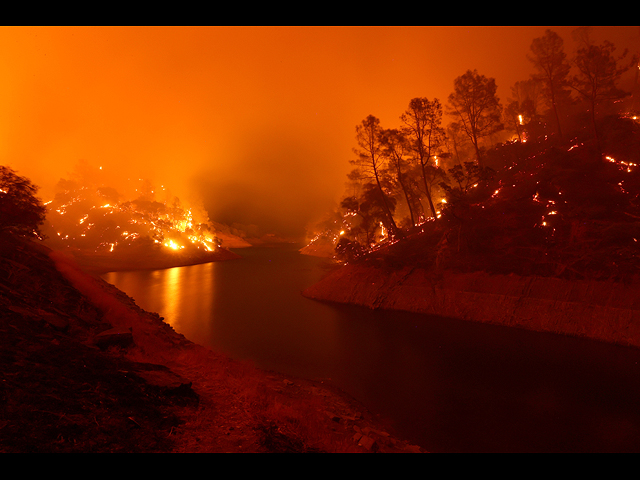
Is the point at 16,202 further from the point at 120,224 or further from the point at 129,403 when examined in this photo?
the point at 120,224

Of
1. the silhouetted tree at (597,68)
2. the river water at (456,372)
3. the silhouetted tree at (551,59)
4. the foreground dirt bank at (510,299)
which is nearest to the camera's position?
the river water at (456,372)

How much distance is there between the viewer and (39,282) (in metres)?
15.6

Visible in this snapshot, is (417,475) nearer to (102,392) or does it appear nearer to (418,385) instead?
(102,392)

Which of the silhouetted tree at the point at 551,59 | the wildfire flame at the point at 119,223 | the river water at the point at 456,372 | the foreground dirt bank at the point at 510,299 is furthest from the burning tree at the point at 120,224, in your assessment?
the silhouetted tree at the point at 551,59

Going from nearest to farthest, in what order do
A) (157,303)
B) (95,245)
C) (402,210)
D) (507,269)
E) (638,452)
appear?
(638,452), (507,269), (157,303), (402,210), (95,245)

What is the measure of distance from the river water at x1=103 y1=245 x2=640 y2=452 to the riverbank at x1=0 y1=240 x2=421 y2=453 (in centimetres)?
221

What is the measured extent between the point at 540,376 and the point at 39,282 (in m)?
25.8

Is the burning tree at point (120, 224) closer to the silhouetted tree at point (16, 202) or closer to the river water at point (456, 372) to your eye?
the silhouetted tree at point (16, 202)

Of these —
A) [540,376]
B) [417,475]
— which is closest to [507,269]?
[540,376]

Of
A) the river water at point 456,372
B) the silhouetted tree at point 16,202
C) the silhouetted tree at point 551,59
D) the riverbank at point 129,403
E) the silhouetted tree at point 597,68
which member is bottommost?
the river water at point 456,372

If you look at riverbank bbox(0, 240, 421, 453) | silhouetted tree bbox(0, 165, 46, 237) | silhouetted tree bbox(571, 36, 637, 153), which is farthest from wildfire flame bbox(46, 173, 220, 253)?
silhouetted tree bbox(571, 36, 637, 153)

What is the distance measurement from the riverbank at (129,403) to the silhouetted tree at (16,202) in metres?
8.72

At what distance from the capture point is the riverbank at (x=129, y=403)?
585cm

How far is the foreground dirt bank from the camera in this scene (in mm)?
16703
